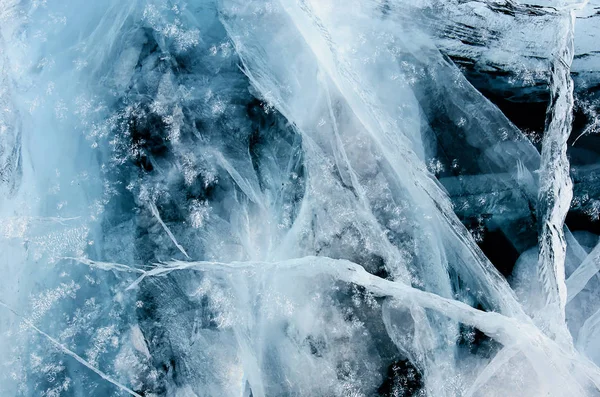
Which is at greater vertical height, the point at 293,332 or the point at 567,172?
the point at 567,172

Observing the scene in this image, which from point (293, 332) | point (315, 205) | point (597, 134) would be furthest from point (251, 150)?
point (597, 134)

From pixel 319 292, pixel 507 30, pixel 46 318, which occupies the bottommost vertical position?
pixel 46 318

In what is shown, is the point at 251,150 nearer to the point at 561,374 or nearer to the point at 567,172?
the point at 567,172

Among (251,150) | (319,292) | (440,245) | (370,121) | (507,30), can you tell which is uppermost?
(507,30)

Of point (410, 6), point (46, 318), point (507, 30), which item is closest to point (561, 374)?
point (507, 30)

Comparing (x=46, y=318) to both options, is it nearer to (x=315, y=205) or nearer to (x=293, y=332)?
(x=293, y=332)

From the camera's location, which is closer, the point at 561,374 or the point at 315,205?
the point at 561,374
